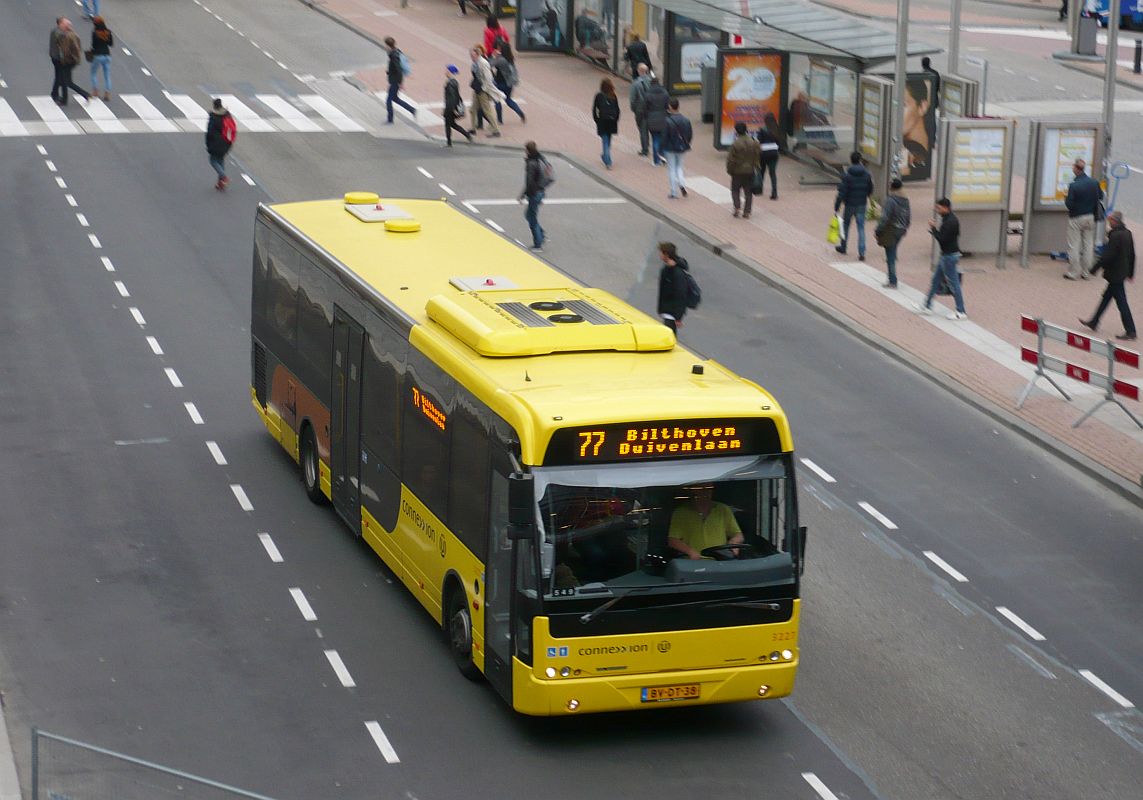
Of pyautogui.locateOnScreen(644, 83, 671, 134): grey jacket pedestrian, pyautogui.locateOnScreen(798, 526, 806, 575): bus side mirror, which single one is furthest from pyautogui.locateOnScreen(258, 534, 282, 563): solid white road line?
pyautogui.locateOnScreen(644, 83, 671, 134): grey jacket pedestrian

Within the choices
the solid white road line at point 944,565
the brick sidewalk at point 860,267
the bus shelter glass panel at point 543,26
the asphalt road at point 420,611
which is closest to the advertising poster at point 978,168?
the brick sidewalk at point 860,267

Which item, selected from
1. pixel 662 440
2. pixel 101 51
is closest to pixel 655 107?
pixel 101 51

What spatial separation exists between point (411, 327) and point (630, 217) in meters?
15.8

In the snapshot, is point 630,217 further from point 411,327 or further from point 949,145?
point 411,327

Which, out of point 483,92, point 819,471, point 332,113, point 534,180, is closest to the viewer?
point 819,471

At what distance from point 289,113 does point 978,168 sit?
627 inches

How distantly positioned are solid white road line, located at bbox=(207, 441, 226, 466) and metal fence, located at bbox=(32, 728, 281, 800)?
8396mm

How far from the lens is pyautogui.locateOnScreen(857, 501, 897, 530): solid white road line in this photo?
17.2 m

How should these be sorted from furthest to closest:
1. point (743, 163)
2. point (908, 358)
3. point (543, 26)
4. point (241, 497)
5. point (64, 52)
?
point (543, 26) < point (64, 52) < point (743, 163) < point (908, 358) < point (241, 497)

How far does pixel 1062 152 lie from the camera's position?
27.0 m

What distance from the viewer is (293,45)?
45.5 m

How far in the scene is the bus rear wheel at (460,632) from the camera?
1327cm

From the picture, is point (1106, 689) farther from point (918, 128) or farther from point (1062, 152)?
point (918, 128)

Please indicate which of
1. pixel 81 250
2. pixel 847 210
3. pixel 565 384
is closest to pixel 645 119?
pixel 847 210
